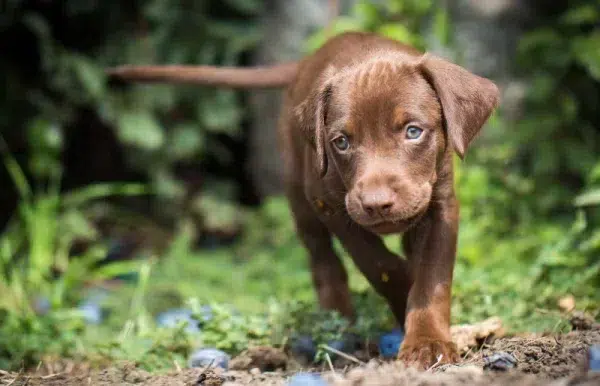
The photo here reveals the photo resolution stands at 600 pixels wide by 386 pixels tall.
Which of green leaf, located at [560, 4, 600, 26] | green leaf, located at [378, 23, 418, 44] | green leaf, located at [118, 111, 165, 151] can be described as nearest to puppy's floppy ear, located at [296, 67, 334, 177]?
green leaf, located at [378, 23, 418, 44]

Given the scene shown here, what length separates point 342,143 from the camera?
3.49m

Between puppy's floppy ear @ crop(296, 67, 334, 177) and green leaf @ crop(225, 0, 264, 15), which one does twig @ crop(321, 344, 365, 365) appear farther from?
green leaf @ crop(225, 0, 264, 15)

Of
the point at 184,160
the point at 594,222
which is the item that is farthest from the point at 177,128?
the point at 594,222

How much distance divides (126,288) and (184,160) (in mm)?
1923

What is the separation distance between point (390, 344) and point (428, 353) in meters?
0.45

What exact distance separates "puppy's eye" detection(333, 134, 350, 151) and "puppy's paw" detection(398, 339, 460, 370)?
855mm

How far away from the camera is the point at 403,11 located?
638cm

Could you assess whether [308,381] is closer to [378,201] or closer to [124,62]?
[378,201]

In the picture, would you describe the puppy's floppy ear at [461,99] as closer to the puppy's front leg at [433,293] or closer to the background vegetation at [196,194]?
the puppy's front leg at [433,293]

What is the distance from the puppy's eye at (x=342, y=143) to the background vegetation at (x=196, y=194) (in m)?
0.84

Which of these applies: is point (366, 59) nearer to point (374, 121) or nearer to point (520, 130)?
point (374, 121)

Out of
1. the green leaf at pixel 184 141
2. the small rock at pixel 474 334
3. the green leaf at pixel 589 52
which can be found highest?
the green leaf at pixel 589 52

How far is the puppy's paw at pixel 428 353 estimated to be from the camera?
10.4 ft

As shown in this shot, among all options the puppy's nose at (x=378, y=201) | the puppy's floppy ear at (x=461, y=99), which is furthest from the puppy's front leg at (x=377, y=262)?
the puppy's floppy ear at (x=461, y=99)
